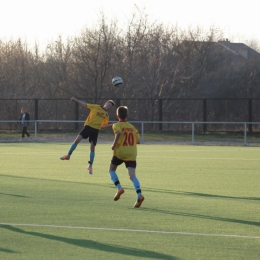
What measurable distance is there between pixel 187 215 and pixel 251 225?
1.30m

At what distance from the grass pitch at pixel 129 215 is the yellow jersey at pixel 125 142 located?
928 millimetres

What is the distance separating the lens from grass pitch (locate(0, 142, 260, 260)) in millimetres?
8242

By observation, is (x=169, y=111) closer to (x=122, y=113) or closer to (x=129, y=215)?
(x=122, y=113)

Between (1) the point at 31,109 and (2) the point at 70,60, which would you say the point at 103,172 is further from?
(2) the point at 70,60

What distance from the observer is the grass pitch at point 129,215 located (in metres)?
8.24

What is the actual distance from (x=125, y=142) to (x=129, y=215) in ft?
4.43

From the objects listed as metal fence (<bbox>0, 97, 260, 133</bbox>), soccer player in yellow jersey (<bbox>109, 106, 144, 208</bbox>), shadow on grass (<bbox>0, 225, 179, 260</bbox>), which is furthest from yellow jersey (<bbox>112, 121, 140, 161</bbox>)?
metal fence (<bbox>0, 97, 260, 133</bbox>)

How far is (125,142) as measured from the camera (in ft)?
37.9

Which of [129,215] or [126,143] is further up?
[126,143]

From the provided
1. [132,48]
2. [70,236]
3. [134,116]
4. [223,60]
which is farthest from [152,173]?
[223,60]

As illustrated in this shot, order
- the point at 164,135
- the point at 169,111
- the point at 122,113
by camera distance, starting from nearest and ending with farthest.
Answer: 1. the point at 122,113
2. the point at 164,135
3. the point at 169,111

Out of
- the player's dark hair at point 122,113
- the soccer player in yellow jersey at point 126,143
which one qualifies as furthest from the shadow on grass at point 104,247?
the player's dark hair at point 122,113

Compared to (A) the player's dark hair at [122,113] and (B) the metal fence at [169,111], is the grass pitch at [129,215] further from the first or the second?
(B) the metal fence at [169,111]

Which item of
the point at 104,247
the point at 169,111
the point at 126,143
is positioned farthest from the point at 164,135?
the point at 104,247
